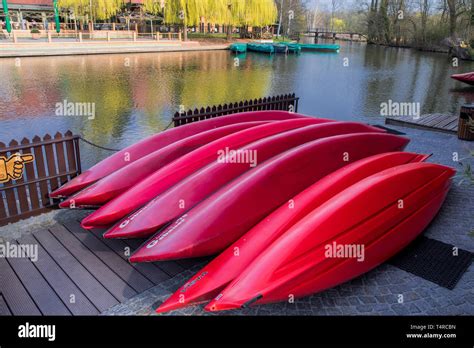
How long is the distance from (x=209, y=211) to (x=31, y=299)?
7.24 ft

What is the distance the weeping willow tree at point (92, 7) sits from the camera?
39.0m

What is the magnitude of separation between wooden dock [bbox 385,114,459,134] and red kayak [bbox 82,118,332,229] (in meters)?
7.74

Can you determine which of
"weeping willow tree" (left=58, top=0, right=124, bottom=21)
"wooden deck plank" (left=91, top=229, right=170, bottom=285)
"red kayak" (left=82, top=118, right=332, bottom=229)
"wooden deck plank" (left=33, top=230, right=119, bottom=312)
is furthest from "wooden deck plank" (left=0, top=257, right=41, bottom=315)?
"weeping willow tree" (left=58, top=0, right=124, bottom=21)

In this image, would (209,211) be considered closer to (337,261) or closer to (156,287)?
(156,287)

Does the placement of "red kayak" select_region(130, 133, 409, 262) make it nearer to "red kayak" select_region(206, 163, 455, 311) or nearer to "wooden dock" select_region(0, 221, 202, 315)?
"wooden dock" select_region(0, 221, 202, 315)

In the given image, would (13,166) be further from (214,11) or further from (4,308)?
(214,11)

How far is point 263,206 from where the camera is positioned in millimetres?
4875

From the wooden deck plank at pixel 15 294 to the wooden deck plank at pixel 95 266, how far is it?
0.72 meters

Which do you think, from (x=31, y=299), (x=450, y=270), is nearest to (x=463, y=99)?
(x=450, y=270)

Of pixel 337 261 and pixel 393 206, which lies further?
pixel 393 206

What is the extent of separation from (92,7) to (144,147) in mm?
39525

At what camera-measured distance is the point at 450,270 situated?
484 centimetres

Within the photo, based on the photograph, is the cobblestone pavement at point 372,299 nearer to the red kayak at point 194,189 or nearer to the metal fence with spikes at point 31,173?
the red kayak at point 194,189

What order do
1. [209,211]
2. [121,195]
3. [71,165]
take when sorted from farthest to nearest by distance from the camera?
[71,165] < [121,195] < [209,211]
